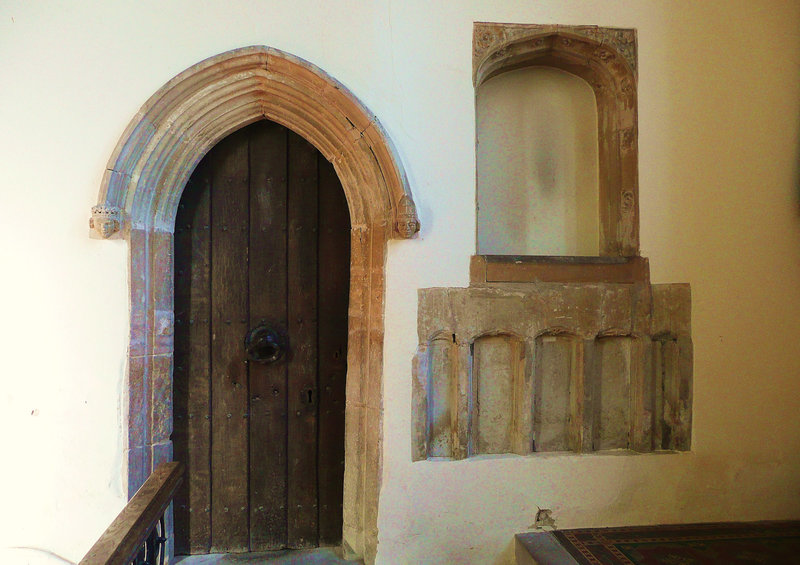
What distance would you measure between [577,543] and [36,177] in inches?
113

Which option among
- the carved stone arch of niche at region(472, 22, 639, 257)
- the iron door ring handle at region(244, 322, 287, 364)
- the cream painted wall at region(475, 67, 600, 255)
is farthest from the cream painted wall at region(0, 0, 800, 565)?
the iron door ring handle at region(244, 322, 287, 364)

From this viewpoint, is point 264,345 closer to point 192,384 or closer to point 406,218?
point 192,384

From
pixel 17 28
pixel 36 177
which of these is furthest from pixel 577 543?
pixel 17 28

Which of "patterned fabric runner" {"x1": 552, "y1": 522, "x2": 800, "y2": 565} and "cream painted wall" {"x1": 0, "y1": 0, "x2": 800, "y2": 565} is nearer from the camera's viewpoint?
"patterned fabric runner" {"x1": 552, "y1": 522, "x2": 800, "y2": 565}

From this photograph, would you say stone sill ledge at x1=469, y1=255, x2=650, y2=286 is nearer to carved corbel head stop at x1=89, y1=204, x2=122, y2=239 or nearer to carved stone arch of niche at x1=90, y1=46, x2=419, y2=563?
carved stone arch of niche at x1=90, y1=46, x2=419, y2=563

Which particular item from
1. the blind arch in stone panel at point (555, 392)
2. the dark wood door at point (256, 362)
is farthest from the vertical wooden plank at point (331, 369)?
the blind arch in stone panel at point (555, 392)

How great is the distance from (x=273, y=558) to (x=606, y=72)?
2906 millimetres

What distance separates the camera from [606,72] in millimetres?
2719

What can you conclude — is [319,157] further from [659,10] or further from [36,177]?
[659,10]

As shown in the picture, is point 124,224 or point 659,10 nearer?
point 124,224

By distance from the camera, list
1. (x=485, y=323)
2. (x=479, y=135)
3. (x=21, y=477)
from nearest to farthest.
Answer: (x=21, y=477), (x=485, y=323), (x=479, y=135)

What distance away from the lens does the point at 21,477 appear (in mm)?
2352

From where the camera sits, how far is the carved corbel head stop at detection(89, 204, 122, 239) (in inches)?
89.9

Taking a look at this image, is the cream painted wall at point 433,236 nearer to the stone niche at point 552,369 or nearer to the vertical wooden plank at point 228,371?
the stone niche at point 552,369
